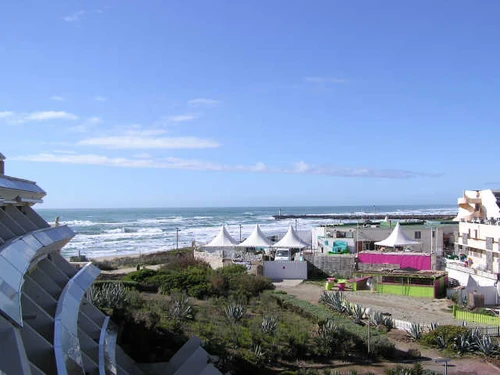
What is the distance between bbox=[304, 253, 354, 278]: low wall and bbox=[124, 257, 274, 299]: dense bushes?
626 centimetres

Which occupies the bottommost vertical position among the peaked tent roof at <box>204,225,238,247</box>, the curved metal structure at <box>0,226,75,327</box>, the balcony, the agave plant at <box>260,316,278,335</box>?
the agave plant at <box>260,316,278,335</box>

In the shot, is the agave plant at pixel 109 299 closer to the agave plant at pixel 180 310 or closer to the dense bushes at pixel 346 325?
the agave plant at pixel 180 310

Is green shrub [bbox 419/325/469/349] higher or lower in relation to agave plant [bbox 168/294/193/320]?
lower

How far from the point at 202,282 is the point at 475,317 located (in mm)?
11782

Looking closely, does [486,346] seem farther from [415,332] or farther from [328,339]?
[328,339]

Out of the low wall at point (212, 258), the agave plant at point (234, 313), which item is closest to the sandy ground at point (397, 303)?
the low wall at point (212, 258)

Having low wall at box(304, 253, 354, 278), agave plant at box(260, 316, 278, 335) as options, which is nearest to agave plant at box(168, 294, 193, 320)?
agave plant at box(260, 316, 278, 335)

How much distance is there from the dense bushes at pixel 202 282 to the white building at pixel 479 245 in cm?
1011

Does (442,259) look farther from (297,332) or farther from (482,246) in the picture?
(297,332)

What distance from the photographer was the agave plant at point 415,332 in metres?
17.7

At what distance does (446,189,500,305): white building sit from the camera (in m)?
24.7

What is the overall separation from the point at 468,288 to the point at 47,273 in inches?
826

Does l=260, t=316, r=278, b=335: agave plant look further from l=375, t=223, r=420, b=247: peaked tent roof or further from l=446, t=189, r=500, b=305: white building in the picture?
l=375, t=223, r=420, b=247: peaked tent roof

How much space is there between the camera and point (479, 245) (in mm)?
29172
